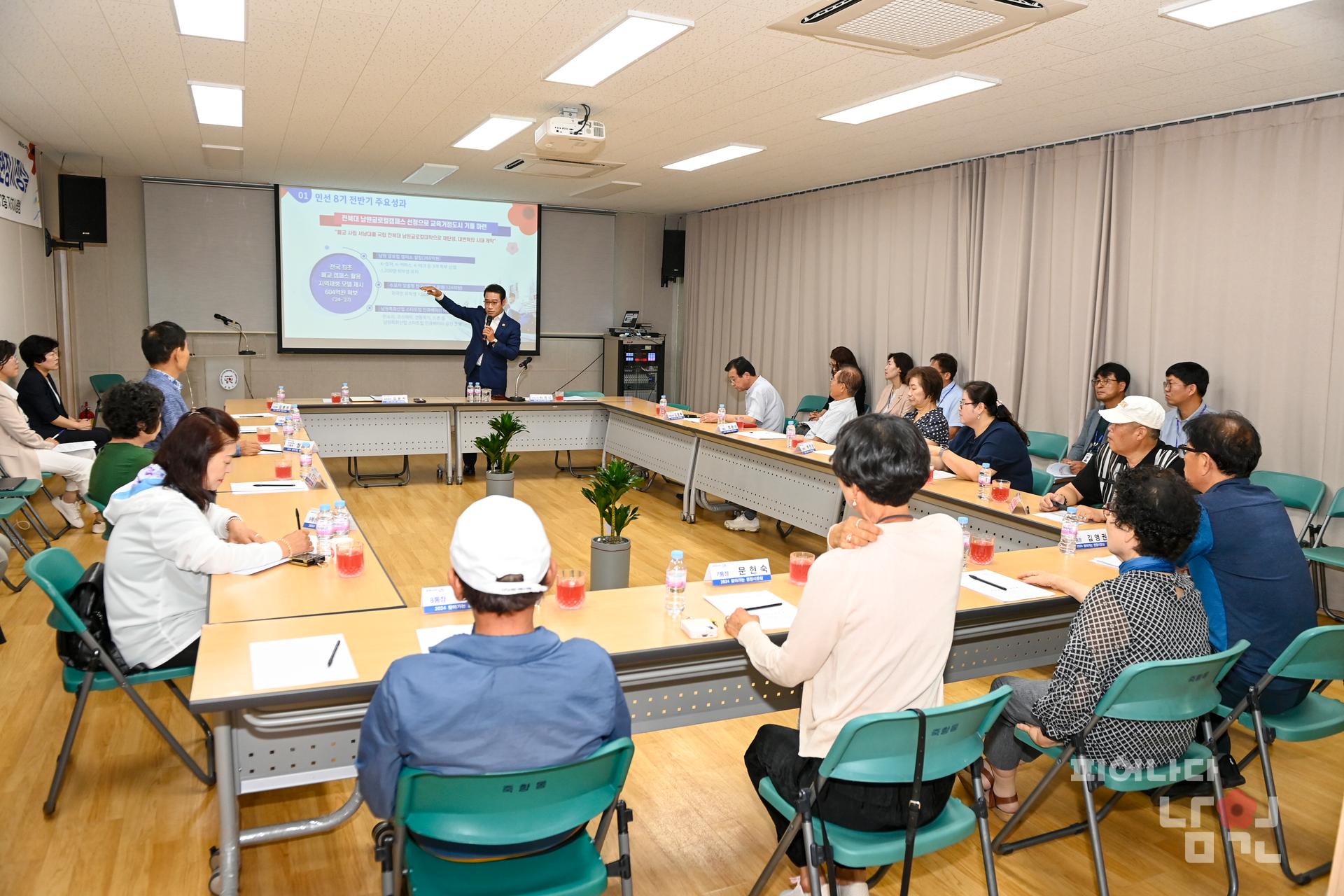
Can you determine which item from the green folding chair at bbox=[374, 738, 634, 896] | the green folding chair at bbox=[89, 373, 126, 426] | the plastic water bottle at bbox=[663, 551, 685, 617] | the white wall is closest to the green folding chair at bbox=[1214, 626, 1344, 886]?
the plastic water bottle at bbox=[663, 551, 685, 617]

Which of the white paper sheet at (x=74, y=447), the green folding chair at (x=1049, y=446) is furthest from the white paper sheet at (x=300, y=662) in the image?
the green folding chair at (x=1049, y=446)

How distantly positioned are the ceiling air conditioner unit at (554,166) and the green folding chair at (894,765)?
183 inches

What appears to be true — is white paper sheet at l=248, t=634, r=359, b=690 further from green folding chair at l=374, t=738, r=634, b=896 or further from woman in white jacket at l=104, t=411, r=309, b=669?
woman in white jacket at l=104, t=411, r=309, b=669

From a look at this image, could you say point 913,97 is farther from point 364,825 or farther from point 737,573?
point 364,825

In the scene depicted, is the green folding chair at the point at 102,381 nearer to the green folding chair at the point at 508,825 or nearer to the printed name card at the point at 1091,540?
the green folding chair at the point at 508,825

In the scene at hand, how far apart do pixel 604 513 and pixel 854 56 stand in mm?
2543

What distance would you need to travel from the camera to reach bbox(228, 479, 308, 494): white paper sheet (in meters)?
4.02

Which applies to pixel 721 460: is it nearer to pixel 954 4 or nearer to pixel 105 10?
pixel 954 4

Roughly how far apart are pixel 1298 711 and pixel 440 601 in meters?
2.53

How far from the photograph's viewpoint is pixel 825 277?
8.93m

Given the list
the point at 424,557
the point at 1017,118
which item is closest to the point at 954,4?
the point at 1017,118

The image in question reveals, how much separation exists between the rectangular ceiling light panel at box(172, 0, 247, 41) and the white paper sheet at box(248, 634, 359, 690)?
2.93 m

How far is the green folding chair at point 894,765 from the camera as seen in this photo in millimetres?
1812

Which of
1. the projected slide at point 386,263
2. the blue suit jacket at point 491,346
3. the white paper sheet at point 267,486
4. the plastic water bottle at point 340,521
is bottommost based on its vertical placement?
the white paper sheet at point 267,486
